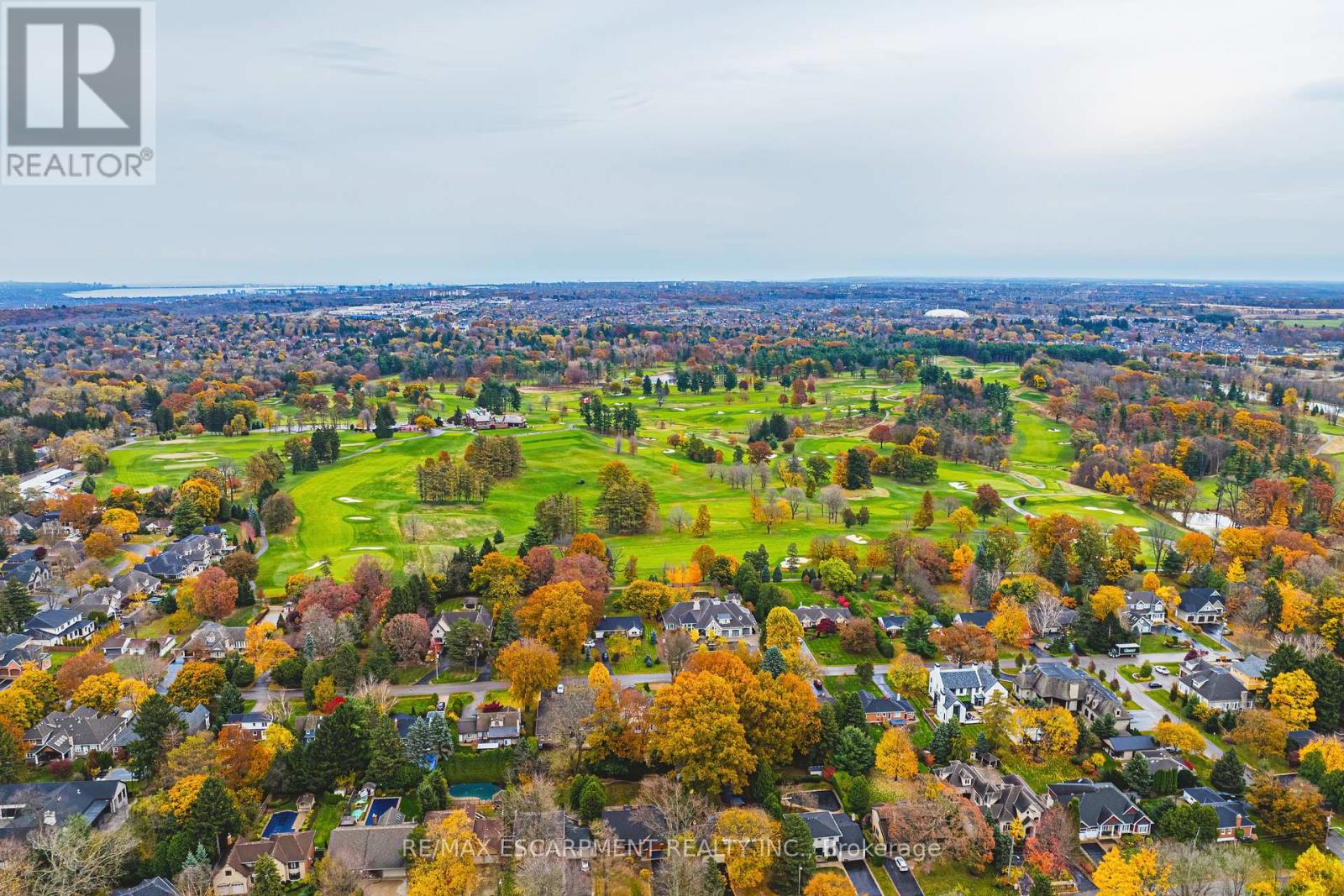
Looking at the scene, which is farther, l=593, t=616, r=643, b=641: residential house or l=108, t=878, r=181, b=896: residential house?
l=593, t=616, r=643, b=641: residential house

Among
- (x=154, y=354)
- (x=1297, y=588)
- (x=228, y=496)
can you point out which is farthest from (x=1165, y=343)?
(x=154, y=354)

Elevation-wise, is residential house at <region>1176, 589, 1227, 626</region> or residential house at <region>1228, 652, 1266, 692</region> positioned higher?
residential house at <region>1176, 589, 1227, 626</region>

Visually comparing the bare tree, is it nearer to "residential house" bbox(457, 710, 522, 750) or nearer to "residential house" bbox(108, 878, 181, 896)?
"residential house" bbox(108, 878, 181, 896)

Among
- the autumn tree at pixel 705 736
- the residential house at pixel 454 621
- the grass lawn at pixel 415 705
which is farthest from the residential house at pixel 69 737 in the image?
the autumn tree at pixel 705 736

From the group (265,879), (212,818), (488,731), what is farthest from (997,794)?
(212,818)

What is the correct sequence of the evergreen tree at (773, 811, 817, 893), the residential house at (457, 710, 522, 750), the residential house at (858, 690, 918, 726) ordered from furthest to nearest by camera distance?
the residential house at (858, 690, 918, 726), the residential house at (457, 710, 522, 750), the evergreen tree at (773, 811, 817, 893)

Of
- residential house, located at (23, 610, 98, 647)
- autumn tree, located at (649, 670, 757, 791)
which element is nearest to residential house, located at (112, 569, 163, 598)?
residential house, located at (23, 610, 98, 647)

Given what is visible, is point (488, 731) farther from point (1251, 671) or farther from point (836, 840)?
point (1251, 671)
